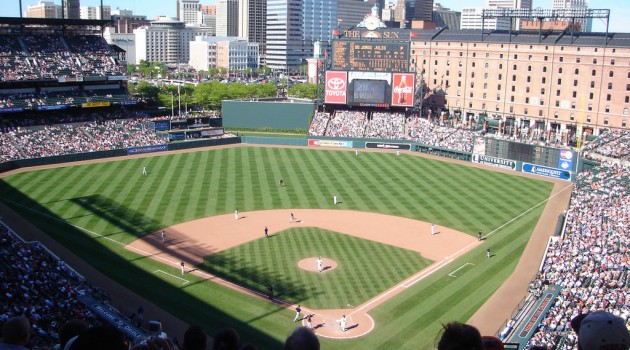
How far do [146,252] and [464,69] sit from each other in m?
63.9

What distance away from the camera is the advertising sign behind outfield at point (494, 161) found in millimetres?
66169

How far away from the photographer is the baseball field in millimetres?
29609

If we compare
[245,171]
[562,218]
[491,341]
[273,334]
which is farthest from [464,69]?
[491,341]

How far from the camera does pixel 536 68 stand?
79.6 metres

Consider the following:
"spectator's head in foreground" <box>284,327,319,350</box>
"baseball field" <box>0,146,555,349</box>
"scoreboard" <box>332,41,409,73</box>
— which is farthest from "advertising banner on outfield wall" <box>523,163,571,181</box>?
"spectator's head in foreground" <box>284,327,319,350</box>

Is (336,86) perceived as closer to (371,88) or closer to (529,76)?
(371,88)

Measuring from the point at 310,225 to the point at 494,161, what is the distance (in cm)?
3183

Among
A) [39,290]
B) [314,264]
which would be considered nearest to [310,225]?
[314,264]

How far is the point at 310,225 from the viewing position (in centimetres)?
4359

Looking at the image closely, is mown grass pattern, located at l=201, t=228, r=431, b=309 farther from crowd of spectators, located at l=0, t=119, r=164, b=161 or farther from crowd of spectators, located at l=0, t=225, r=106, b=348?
crowd of spectators, located at l=0, t=119, r=164, b=161

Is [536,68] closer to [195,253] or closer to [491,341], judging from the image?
[195,253]

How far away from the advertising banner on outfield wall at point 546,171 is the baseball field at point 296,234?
Result: 117 inches

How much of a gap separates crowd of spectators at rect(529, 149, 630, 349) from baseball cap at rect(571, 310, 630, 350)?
759 inches

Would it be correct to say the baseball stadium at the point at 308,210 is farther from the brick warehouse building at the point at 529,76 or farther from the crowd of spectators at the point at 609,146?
the brick warehouse building at the point at 529,76
